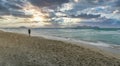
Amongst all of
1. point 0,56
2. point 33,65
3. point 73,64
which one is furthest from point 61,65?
point 0,56

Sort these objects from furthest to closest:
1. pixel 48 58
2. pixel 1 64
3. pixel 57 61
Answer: pixel 48 58, pixel 57 61, pixel 1 64

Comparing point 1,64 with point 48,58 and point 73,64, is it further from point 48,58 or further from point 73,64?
point 73,64

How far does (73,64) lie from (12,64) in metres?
3.94

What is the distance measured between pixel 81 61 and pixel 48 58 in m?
2.42

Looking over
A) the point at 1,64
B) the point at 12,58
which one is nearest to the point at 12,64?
the point at 1,64

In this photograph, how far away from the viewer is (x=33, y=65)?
12.3 meters

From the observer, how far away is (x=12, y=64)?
12.3m

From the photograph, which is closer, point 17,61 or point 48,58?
point 17,61

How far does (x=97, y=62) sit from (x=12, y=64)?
5.77m

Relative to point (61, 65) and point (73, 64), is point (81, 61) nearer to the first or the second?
point (73, 64)

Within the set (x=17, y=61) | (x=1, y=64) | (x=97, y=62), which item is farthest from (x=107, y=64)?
(x=1, y=64)

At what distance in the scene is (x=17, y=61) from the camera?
1300 centimetres

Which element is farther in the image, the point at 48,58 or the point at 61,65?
the point at 48,58

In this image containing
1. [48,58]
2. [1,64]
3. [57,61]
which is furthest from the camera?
[48,58]
